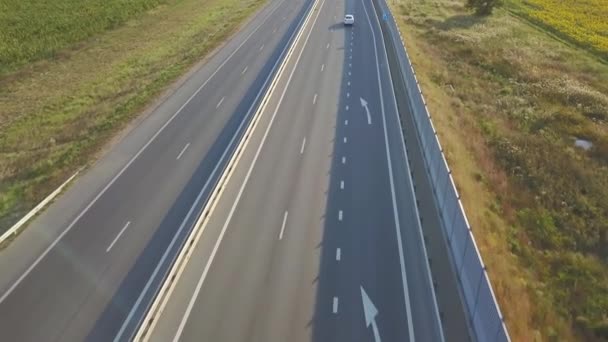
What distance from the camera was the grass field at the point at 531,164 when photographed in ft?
62.9

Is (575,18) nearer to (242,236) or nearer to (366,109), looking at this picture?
(366,109)

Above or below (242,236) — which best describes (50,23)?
above

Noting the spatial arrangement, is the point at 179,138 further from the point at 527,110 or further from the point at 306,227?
the point at 527,110

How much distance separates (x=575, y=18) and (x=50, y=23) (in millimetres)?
69888

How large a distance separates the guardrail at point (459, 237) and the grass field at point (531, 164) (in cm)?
168

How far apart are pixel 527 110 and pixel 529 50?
62.6 feet

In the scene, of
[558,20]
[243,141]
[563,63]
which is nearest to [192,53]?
[243,141]

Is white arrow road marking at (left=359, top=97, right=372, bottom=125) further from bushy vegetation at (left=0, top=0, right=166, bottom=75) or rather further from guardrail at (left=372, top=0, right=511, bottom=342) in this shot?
bushy vegetation at (left=0, top=0, right=166, bottom=75)

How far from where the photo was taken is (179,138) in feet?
107

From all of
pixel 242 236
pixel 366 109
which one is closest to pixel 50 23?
pixel 366 109

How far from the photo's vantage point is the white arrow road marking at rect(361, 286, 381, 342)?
1720 cm

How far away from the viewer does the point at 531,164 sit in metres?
28.7

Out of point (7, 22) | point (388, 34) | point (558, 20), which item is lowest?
point (558, 20)

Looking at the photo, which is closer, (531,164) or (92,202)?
(92,202)
